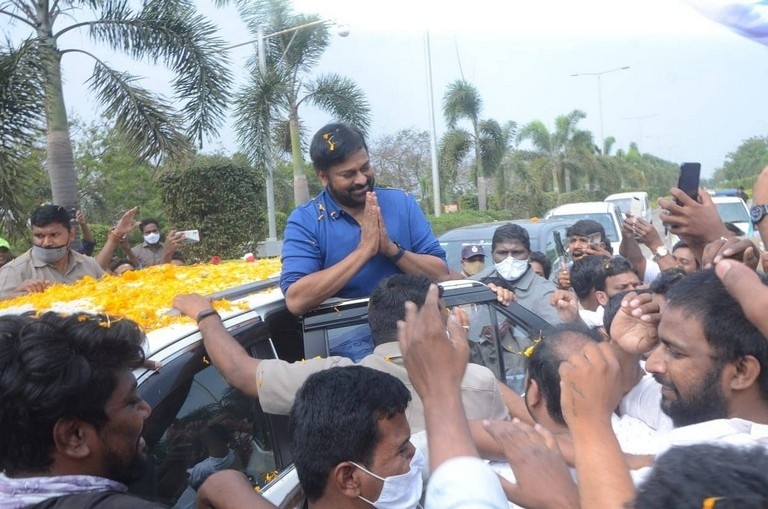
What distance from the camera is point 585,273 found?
17.2 feet

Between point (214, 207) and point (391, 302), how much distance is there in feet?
48.4

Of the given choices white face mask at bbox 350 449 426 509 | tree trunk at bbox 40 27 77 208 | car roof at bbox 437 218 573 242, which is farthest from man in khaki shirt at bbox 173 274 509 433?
tree trunk at bbox 40 27 77 208

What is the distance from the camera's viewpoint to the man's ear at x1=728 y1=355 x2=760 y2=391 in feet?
7.44

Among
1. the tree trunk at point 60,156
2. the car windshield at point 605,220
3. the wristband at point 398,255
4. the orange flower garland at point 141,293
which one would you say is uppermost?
the tree trunk at point 60,156

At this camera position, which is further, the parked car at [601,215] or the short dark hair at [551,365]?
the parked car at [601,215]

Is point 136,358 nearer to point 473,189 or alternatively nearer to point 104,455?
point 104,455

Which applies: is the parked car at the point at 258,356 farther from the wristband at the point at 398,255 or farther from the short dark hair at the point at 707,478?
the short dark hair at the point at 707,478

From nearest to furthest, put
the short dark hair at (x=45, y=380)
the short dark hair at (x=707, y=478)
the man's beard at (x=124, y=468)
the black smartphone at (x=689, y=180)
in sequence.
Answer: the short dark hair at (x=707, y=478) → the short dark hair at (x=45, y=380) → the man's beard at (x=124, y=468) → the black smartphone at (x=689, y=180)

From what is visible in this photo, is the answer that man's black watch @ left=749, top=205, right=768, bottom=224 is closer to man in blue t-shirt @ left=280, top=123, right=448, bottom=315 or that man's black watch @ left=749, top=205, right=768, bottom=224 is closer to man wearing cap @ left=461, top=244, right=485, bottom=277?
man in blue t-shirt @ left=280, top=123, right=448, bottom=315

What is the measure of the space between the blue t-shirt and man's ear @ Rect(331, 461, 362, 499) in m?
1.45

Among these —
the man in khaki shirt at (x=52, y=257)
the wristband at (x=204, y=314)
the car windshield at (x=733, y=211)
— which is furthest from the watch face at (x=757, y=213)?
the car windshield at (x=733, y=211)

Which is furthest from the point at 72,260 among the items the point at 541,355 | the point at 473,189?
the point at 473,189

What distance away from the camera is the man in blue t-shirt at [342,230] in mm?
3389

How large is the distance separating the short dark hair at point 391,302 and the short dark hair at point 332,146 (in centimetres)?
84
